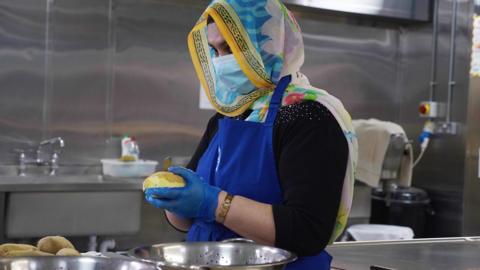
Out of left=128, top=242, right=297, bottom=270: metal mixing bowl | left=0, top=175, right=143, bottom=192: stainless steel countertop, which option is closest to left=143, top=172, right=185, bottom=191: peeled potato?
left=128, top=242, right=297, bottom=270: metal mixing bowl

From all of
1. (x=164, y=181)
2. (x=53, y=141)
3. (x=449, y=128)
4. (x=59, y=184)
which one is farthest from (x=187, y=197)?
(x=449, y=128)

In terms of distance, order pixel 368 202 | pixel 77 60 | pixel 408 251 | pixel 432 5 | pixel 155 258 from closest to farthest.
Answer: pixel 155 258, pixel 408 251, pixel 77 60, pixel 368 202, pixel 432 5

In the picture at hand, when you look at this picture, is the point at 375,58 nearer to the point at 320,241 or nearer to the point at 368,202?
the point at 368,202

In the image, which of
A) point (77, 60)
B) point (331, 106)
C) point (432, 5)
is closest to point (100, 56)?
point (77, 60)

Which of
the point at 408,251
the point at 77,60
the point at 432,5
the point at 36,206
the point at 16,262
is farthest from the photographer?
the point at 432,5

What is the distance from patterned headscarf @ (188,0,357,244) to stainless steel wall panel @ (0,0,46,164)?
2.61 metres

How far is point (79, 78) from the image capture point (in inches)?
165

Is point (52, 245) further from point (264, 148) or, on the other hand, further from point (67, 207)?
point (67, 207)

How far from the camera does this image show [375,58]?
5203mm

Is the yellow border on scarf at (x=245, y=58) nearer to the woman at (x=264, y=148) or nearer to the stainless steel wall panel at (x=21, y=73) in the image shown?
the woman at (x=264, y=148)

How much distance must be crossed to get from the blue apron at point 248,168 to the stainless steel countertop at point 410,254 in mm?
368

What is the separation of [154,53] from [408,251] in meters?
2.61

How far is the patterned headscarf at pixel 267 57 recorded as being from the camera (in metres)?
1.64

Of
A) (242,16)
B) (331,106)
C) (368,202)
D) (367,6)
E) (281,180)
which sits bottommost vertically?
(368,202)
